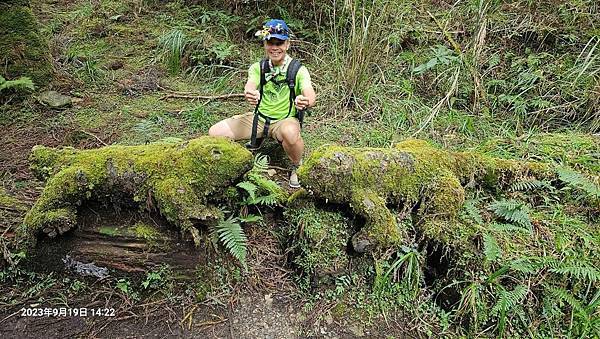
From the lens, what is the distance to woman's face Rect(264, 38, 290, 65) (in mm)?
3605

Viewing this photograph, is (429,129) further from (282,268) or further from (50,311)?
(50,311)

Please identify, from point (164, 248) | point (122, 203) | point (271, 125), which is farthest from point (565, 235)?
point (122, 203)

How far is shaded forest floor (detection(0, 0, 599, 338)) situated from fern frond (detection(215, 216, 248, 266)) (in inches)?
6.0

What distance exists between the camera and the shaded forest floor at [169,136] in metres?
2.61

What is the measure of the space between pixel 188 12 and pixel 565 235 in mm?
6090

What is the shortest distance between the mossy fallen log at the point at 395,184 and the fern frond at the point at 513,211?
0.79 ft

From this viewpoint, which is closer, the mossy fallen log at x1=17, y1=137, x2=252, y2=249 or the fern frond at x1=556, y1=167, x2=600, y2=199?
the mossy fallen log at x1=17, y1=137, x2=252, y2=249

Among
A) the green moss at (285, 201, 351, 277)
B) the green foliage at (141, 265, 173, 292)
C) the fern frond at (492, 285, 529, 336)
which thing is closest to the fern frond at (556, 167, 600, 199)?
the fern frond at (492, 285, 529, 336)

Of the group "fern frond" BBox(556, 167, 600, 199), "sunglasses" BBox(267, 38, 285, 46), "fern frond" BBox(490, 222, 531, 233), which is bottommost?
"fern frond" BBox(490, 222, 531, 233)

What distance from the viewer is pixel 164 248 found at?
105 inches

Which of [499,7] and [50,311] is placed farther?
[499,7]

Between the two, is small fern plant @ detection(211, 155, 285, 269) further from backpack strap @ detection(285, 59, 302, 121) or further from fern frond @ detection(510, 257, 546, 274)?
fern frond @ detection(510, 257, 546, 274)

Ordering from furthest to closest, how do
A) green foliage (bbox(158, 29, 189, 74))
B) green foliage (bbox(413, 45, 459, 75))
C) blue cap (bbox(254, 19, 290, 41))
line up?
green foliage (bbox(158, 29, 189, 74)) < green foliage (bbox(413, 45, 459, 75)) < blue cap (bbox(254, 19, 290, 41))

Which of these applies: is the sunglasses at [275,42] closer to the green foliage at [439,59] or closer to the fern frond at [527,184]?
the fern frond at [527,184]
